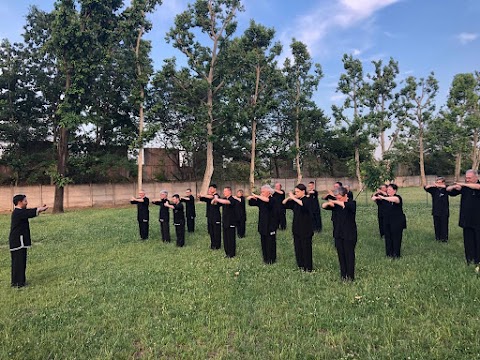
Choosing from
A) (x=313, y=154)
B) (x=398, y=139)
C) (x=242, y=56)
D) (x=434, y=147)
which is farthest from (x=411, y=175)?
(x=242, y=56)

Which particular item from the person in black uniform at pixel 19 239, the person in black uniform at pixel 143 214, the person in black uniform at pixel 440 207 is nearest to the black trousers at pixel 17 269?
the person in black uniform at pixel 19 239

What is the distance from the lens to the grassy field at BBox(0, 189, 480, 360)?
4.48 meters

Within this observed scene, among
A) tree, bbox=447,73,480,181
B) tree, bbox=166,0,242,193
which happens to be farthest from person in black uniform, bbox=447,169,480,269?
tree, bbox=447,73,480,181

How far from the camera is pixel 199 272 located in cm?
813

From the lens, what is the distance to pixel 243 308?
229 inches

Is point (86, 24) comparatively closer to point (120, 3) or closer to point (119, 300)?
point (120, 3)

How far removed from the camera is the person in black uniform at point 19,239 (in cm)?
756

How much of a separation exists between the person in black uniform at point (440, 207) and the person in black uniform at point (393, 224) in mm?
2429

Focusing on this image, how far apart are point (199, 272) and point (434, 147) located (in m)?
54.3

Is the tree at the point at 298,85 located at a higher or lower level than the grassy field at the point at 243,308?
higher

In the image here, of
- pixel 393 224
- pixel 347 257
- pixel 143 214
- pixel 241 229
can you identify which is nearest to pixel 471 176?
pixel 393 224

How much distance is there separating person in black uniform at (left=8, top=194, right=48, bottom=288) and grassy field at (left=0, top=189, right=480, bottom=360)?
288mm

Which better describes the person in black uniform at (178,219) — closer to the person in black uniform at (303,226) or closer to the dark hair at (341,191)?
the person in black uniform at (303,226)

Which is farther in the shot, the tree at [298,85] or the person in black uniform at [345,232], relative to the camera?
the tree at [298,85]
